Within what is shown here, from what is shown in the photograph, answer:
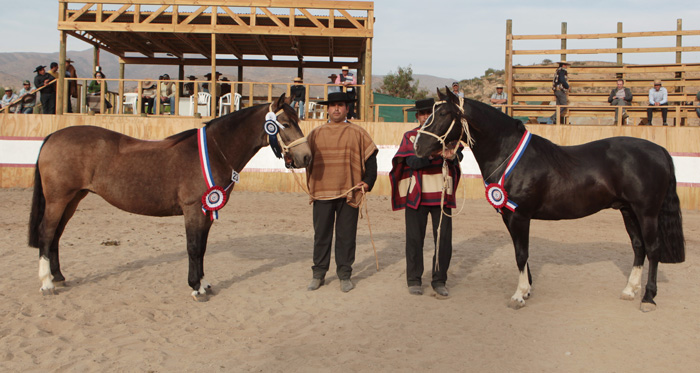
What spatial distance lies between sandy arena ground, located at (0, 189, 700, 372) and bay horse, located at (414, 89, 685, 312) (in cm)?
60

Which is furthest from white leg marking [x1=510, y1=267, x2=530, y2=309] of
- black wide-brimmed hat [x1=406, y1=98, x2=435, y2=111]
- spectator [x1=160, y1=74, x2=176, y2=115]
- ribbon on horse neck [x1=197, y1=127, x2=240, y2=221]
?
spectator [x1=160, y1=74, x2=176, y2=115]

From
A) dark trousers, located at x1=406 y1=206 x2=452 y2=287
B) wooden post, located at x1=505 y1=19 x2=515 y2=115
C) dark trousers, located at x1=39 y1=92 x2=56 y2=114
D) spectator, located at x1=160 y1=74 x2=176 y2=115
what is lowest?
dark trousers, located at x1=406 y1=206 x2=452 y2=287

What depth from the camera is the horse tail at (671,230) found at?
17.9 ft

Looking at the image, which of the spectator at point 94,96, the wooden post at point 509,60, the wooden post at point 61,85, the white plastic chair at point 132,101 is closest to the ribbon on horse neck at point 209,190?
the white plastic chair at point 132,101

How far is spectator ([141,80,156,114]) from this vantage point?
51.6 feet

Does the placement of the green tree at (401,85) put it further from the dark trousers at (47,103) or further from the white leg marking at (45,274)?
the white leg marking at (45,274)

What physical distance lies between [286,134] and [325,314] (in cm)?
174

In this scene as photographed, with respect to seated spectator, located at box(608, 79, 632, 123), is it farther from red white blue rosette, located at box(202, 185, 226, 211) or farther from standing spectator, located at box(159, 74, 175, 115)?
red white blue rosette, located at box(202, 185, 226, 211)

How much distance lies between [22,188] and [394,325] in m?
12.6

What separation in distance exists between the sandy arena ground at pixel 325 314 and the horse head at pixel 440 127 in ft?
5.01

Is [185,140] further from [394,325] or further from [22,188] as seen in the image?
[22,188]

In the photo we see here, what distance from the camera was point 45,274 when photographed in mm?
5348

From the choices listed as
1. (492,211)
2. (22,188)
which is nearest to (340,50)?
(492,211)

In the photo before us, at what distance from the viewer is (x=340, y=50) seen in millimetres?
19578
